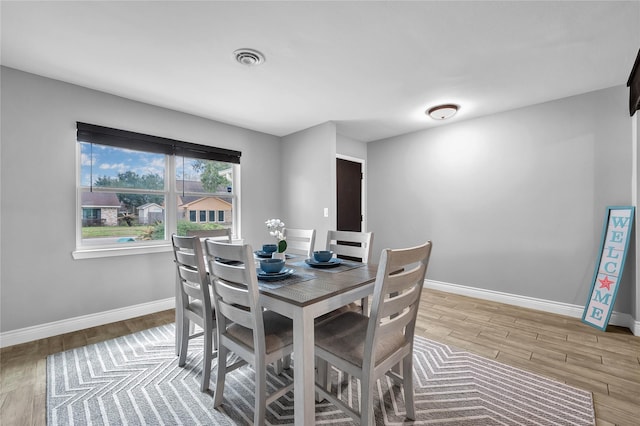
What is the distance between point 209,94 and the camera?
2867 millimetres

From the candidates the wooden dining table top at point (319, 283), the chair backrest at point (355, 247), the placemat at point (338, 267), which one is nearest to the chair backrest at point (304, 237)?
the chair backrest at point (355, 247)

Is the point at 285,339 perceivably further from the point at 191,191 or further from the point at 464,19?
the point at 191,191

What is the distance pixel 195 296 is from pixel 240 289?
0.61 m

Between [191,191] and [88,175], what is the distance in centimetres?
103

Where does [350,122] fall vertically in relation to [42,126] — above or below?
above

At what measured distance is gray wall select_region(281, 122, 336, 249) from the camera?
12.3 feet

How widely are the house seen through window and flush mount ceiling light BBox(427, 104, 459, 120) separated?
9.21 ft

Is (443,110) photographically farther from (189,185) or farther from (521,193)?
(189,185)

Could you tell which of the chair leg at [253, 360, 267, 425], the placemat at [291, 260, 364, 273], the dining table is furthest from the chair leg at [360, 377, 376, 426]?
the placemat at [291, 260, 364, 273]

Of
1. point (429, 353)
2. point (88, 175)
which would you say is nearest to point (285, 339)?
point (429, 353)

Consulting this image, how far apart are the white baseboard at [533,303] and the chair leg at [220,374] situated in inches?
132

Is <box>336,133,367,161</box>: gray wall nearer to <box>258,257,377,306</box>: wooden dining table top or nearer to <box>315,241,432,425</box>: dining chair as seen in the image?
<box>258,257,377,306</box>: wooden dining table top

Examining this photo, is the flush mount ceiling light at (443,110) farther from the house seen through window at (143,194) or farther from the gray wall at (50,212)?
the gray wall at (50,212)

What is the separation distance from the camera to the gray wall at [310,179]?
12.3 ft
